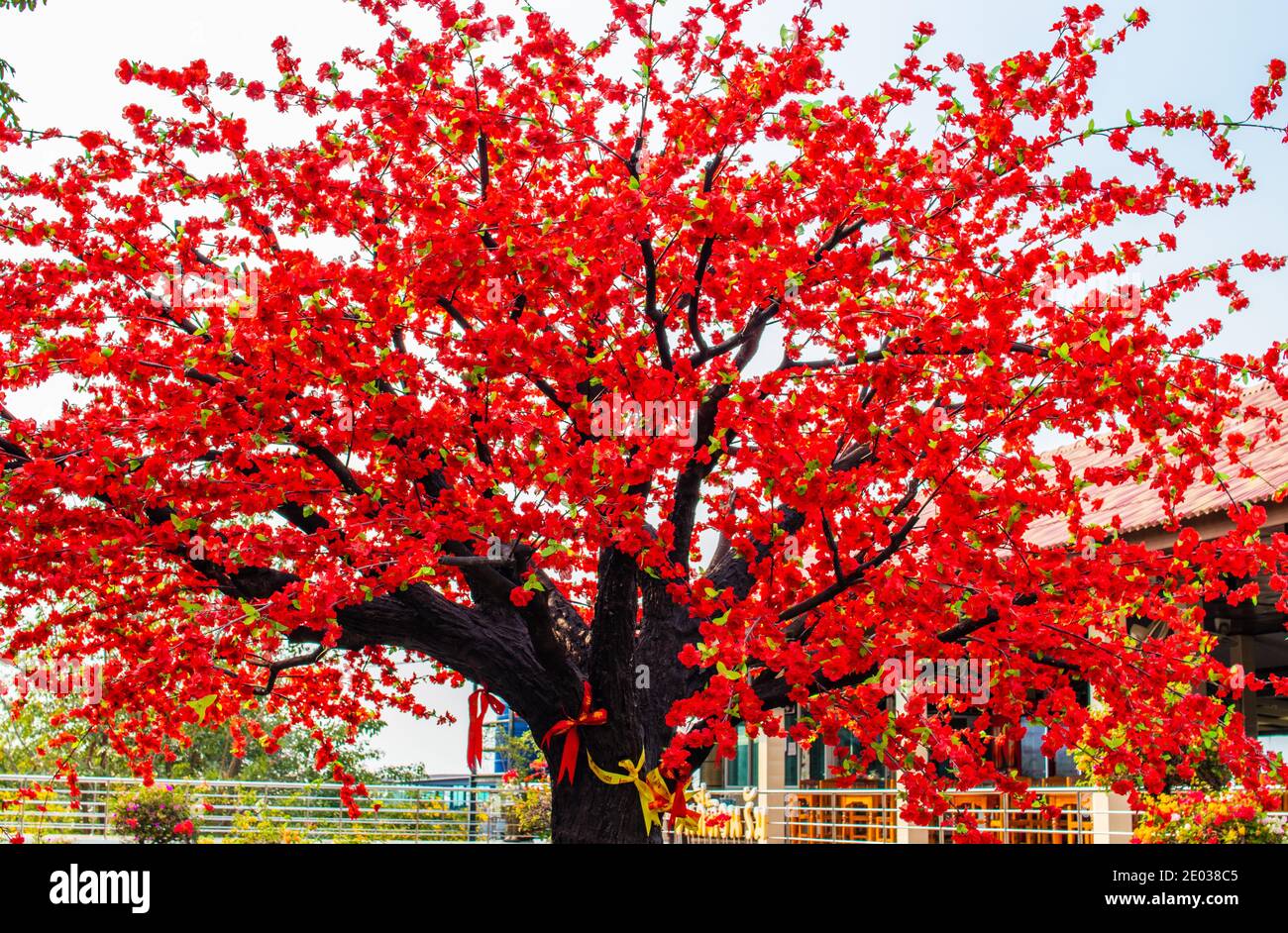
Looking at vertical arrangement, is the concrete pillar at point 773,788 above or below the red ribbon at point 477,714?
below

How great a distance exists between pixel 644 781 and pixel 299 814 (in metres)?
10.7

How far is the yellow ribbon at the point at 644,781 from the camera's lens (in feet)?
21.2

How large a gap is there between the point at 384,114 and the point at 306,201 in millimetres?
582

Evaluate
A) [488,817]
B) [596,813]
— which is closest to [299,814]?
[488,817]

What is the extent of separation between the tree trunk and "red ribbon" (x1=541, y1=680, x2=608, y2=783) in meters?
0.07

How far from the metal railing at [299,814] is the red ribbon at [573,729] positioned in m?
7.11

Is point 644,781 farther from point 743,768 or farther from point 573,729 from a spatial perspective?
point 743,768

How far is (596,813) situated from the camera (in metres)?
6.52

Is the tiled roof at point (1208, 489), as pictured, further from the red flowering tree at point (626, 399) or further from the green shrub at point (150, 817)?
the green shrub at point (150, 817)

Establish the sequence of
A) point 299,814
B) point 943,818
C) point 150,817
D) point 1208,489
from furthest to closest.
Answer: point 299,814
point 150,817
point 1208,489
point 943,818

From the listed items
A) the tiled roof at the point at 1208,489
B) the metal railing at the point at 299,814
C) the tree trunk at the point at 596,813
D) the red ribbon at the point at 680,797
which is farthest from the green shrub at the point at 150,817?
the tiled roof at the point at 1208,489

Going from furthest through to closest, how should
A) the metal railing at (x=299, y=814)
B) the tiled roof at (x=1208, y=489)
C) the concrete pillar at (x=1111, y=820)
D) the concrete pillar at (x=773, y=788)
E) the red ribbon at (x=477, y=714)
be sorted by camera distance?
the concrete pillar at (x=773, y=788) → the metal railing at (x=299, y=814) → the concrete pillar at (x=1111, y=820) → the tiled roof at (x=1208, y=489) → the red ribbon at (x=477, y=714)
